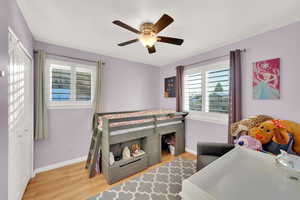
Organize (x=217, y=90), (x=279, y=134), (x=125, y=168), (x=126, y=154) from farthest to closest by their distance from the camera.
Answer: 1. (x=217, y=90)
2. (x=126, y=154)
3. (x=125, y=168)
4. (x=279, y=134)

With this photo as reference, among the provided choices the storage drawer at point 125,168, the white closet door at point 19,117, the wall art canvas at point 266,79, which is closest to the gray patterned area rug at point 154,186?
the storage drawer at point 125,168

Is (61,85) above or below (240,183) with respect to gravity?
above

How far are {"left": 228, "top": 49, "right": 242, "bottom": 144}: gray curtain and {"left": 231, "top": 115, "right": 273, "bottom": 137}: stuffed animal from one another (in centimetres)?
17

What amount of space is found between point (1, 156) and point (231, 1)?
2701 millimetres

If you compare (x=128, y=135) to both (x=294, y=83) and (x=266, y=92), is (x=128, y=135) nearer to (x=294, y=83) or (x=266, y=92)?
(x=266, y=92)

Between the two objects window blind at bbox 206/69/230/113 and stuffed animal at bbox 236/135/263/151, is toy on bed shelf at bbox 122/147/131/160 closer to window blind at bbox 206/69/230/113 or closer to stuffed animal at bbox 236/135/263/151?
stuffed animal at bbox 236/135/263/151

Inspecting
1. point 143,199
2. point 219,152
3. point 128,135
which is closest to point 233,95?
point 219,152

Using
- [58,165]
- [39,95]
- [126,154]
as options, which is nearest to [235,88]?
[126,154]

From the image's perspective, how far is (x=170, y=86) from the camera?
365cm

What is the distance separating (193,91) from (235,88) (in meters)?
0.99

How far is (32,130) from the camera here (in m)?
2.11

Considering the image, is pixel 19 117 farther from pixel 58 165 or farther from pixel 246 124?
pixel 246 124

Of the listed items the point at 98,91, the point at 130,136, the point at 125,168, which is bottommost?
the point at 125,168

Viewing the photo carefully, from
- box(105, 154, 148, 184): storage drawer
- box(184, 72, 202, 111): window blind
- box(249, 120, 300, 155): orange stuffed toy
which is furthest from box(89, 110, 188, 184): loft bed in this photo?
box(249, 120, 300, 155): orange stuffed toy
